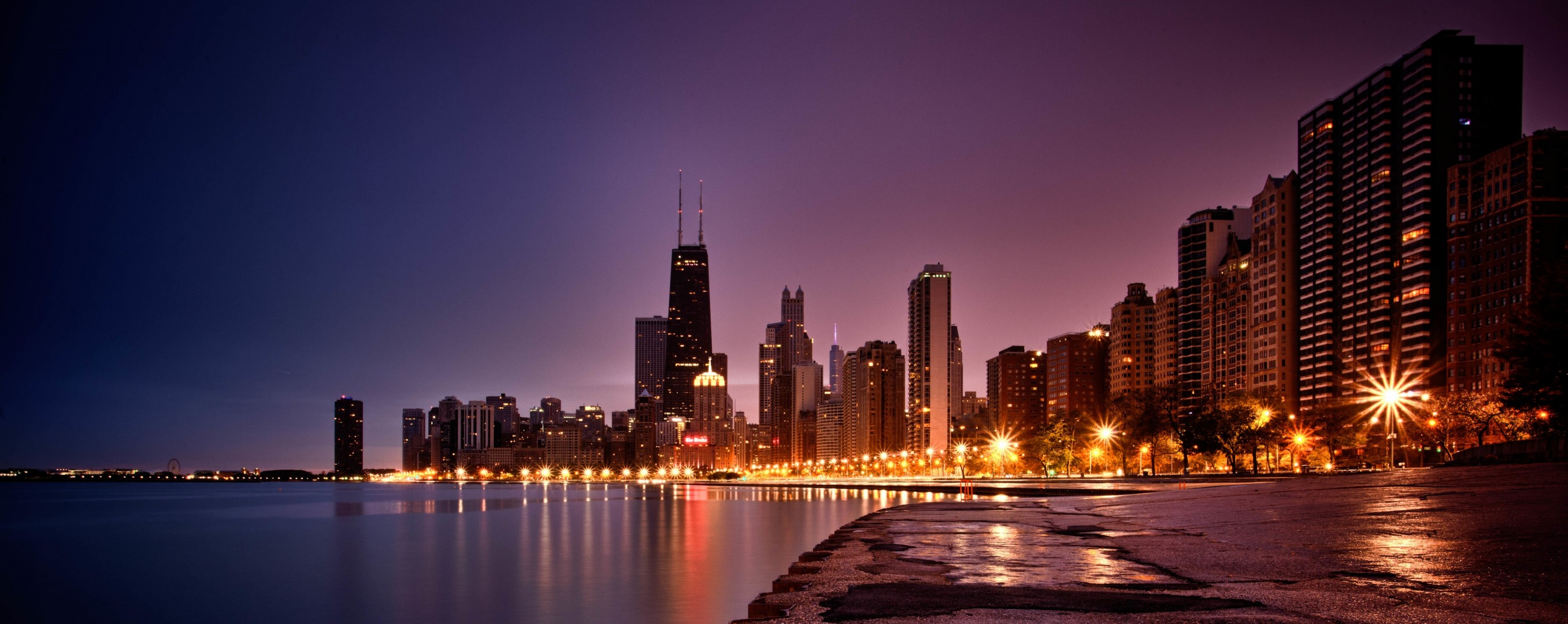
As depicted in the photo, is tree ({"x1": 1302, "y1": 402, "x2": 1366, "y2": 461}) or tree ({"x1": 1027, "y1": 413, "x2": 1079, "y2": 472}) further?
tree ({"x1": 1027, "y1": 413, "x2": 1079, "y2": 472})

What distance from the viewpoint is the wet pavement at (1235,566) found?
40.5 ft

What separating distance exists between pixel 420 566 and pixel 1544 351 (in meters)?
56.0

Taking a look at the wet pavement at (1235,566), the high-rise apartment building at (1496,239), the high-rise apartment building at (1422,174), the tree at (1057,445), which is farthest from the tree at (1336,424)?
the wet pavement at (1235,566)

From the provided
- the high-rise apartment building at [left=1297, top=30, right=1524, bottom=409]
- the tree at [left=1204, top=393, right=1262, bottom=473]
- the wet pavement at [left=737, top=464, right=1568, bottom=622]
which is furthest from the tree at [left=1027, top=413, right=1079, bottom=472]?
the wet pavement at [left=737, top=464, right=1568, bottom=622]

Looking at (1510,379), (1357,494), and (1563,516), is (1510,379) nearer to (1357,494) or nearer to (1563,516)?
(1357,494)

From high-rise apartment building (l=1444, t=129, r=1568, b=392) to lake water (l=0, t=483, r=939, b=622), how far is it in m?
111

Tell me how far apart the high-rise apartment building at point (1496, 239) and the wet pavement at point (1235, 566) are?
15145 centimetres

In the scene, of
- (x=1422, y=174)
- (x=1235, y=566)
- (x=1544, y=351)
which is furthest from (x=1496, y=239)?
(x=1235, y=566)

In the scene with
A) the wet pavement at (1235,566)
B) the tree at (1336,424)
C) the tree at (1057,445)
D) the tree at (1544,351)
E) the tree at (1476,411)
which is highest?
the tree at (1544,351)

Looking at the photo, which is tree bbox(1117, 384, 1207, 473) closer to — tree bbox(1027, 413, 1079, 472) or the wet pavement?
tree bbox(1027, 413, 1079, 472)

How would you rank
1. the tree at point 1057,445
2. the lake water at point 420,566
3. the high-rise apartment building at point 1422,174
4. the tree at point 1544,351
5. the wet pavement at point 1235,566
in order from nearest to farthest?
the wet pavement at point 1235,566 → the lake water at point 420,566 → the tree at point 1544,351 → the tree at point 1057,445 → the high-rise apartment building at point 1422,174

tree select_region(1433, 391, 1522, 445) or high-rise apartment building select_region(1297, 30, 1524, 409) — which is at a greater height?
high-rise apartment building select_region(1297, 30, 1524, 409)

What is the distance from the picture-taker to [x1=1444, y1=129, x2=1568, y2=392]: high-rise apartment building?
513 ft

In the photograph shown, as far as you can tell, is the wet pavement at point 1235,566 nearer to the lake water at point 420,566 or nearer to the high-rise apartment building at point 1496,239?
Answer: the lake water at point 420,566
